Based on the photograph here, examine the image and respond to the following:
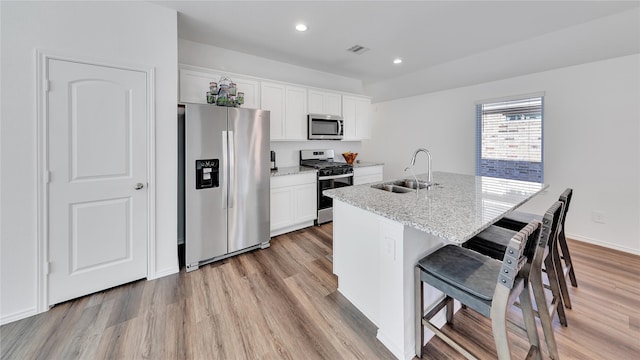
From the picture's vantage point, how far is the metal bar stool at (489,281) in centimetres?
106

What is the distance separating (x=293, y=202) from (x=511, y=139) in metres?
3.43

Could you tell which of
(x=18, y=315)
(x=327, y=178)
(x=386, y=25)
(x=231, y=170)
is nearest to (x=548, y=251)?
(x=386, y=25)

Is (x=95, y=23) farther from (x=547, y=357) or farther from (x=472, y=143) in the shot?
(x=472, y=143)

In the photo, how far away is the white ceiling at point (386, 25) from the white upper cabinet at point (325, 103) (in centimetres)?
58

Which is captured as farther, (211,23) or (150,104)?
(211,23)

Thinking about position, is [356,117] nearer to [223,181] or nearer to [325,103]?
[325,103]

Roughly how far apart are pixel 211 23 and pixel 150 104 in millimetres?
1194

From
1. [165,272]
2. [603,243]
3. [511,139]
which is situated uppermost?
[511,139]

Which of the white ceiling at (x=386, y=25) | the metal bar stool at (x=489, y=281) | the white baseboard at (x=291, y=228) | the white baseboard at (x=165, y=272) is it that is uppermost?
the white ceiling at (x=386, y=25)

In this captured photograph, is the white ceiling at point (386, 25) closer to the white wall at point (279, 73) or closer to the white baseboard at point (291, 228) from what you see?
the white wall at point (279, 73)

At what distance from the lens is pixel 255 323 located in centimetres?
184

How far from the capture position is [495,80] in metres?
3.79

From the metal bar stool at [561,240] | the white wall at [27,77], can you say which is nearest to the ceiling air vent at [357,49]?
the white wall at [27,77]

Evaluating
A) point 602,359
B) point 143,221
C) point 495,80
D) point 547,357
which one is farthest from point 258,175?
point 495,80
